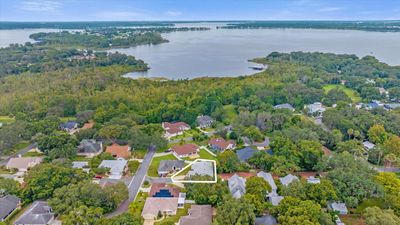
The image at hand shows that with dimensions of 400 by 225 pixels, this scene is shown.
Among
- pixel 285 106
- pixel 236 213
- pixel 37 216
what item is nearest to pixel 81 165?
pixel 37 216

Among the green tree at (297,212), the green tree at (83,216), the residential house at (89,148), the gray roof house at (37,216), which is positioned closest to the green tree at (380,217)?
the green tree at (297,212)

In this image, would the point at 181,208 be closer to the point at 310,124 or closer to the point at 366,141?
the point at 310,124

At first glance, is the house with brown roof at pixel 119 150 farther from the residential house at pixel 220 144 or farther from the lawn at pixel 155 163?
the residential house at pixel 220 144

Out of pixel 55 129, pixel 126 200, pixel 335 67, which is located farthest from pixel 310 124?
pixel 335 67

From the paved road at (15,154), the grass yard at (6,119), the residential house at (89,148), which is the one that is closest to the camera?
A: the paved road at (15,154)

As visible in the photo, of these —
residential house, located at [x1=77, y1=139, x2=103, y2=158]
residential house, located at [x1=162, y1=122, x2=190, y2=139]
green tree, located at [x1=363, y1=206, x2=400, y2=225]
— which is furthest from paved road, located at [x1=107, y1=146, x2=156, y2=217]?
green tree, located at [x1=363, y1=206, x2=400, y2=225]

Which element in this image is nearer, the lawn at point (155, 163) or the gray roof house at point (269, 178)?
the gray roof house at point (269, 178)
